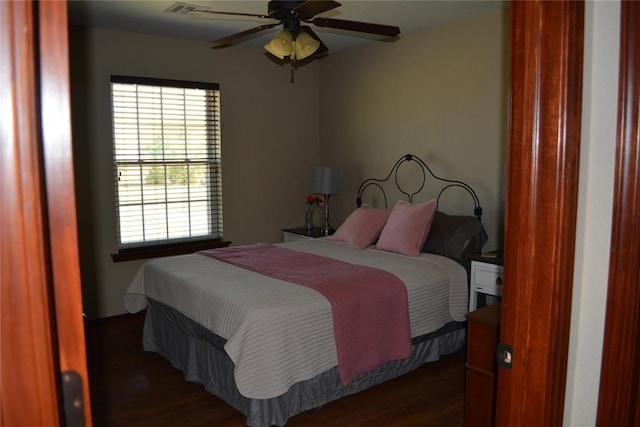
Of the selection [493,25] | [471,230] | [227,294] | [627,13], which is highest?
[493,25]

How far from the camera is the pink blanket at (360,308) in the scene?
282 cm

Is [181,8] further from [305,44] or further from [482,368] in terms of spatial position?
[482,368]

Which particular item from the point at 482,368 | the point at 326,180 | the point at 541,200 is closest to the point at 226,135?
the point at 326,180

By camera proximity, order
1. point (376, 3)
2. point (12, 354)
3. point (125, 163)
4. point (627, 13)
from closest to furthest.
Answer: point (12, 354) < point (627, 13) < point (376, 3) < point (125, 163)

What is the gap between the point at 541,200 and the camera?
48.4 inches

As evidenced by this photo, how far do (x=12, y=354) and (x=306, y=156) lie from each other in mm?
5041

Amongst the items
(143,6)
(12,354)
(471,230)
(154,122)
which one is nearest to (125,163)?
(154,122)

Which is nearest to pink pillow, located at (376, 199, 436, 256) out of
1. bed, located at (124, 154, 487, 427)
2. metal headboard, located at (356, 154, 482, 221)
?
bed, located at (124, 154, 487, 427)

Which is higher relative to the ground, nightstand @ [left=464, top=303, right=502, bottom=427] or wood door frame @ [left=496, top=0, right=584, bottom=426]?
wood door frame @ [left=496, top=0, right=584, bottom=426]

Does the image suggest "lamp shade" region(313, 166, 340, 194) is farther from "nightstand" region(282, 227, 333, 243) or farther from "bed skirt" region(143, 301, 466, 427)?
"bed skirt" region(143, 301, 466, 427)

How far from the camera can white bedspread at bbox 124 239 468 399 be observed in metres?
2.53

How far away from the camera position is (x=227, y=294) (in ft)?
9.34

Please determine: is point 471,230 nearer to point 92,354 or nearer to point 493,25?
point 493,25

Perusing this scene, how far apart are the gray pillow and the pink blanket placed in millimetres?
767
